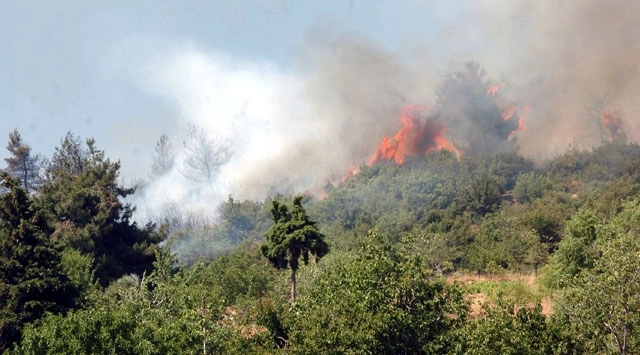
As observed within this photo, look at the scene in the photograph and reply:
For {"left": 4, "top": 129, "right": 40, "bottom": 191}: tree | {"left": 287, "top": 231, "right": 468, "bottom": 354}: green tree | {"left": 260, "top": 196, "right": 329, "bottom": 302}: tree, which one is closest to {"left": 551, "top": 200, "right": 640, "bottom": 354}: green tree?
{"left": 287, "top": 231, "right": 468, "bottom": 354}: green tree

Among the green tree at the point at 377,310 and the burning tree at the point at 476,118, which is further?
the burning tree at the point at 476,118

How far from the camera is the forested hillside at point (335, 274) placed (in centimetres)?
2205

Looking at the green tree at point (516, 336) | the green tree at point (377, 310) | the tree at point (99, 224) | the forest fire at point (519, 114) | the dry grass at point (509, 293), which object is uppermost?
the forest fire at point (519, 114)

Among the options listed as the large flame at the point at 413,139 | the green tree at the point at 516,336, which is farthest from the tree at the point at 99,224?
the large flame at the point at 413,139

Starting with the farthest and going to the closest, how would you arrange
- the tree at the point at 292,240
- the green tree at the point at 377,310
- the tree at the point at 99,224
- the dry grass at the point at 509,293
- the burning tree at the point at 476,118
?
the burning tree at the point at 476,118 → the tree at the point at 99,224 → the dry grass at the point at 509,293 → the tree at the point at 292,240 → the green tree at the point at 377,310

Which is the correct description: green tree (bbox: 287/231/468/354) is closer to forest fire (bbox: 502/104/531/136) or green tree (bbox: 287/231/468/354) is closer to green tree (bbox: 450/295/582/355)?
green tree (bbox: 450/295/582/355)

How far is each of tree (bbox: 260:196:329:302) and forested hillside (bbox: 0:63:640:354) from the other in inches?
3.1

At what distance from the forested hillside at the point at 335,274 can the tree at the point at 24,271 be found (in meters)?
0.08

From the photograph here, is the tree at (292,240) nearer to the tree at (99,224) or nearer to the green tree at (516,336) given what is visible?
the green tree at (516,336)

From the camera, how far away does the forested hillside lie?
2205cm

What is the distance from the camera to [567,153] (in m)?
97.5

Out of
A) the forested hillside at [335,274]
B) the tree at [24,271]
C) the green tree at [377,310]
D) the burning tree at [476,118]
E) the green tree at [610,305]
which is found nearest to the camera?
the green tree at [610,305]

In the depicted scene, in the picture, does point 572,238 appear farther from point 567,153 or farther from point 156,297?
point 567,153

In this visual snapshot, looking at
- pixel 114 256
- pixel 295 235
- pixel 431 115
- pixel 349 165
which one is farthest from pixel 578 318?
pixel 349 165
